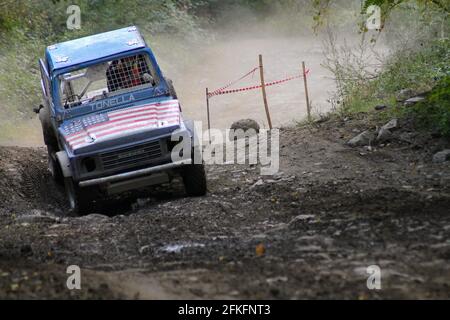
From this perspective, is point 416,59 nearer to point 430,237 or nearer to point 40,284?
point 430,237

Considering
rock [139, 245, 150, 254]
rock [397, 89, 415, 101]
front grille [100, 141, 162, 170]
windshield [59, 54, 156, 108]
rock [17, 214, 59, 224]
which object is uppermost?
windshield [59, 54, 156, 108]

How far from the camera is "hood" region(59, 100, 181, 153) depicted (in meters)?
9.12

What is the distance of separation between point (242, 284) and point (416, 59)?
8884 mm

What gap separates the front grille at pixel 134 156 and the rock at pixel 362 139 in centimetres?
325

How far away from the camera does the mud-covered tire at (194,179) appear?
916 centimetres

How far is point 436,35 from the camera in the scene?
15.0m

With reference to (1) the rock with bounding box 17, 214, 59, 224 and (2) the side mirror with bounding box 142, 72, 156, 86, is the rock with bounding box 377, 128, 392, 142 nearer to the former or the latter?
(2) the side mirror with bounding box 142, 72, 156, 86

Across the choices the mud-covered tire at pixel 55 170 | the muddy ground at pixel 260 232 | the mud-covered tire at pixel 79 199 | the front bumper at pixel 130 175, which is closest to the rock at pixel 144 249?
the muddy ground at pixel 260 232

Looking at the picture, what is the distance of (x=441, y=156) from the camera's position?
9719mm

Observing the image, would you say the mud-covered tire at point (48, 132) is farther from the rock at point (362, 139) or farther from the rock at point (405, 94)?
the rock at point (405, 94)

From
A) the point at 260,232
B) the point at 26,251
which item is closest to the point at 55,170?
the point at 26,251

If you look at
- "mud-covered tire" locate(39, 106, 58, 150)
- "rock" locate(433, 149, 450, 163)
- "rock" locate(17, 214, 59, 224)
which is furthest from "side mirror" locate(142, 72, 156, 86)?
"rock" locate(433, 149, 450, 163)

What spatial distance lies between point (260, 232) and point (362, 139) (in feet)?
13.5

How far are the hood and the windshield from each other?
391 mm
